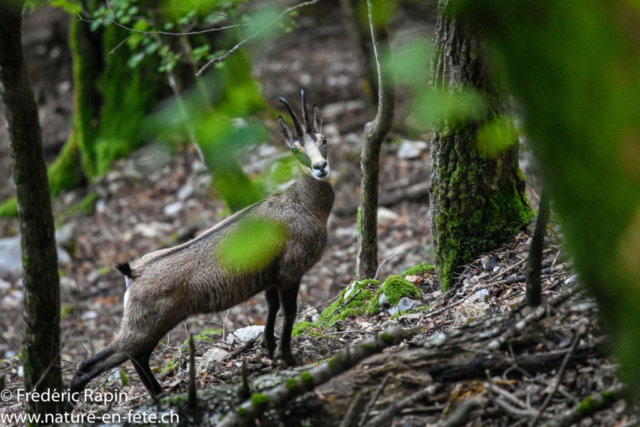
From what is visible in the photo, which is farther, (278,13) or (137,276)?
(137,276)

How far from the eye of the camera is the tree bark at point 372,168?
5.35m

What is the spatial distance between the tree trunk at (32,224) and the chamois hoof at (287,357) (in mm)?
1839

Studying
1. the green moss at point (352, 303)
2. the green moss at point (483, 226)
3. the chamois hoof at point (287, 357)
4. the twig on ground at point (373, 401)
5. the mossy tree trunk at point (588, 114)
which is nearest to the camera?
the mossy tree trunk at point (588, 114)

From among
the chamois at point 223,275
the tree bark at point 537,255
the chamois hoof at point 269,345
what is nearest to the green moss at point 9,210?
the chamois at point 223,275

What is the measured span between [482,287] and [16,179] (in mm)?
3553

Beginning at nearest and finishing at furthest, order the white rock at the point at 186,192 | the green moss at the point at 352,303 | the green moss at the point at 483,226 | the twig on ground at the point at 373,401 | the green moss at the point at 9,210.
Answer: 1. the twig on ground at the point at 373,401
2. the green moss at the point at 483,226
3. the green moss at the point at 352,303
4. the white rock at the point at 186,192
5. the green moss at the point at 9,210

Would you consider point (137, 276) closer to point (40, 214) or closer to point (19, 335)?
point (40, 214)

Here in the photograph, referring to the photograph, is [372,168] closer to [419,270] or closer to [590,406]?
[419,270]

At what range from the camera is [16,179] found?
337 centimetres

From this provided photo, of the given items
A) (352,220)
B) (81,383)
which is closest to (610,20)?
(81,383)

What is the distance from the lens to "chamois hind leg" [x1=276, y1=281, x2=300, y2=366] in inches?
194

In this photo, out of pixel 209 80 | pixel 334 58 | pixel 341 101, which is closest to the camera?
pixel 209 80

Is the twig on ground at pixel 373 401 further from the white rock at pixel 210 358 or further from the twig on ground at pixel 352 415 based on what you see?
the white rock at pixel 210 358

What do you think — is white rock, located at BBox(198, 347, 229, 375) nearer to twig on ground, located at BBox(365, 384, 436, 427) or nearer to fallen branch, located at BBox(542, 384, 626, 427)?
twig on ground, located at BBox(365, 384, 436, 427)
